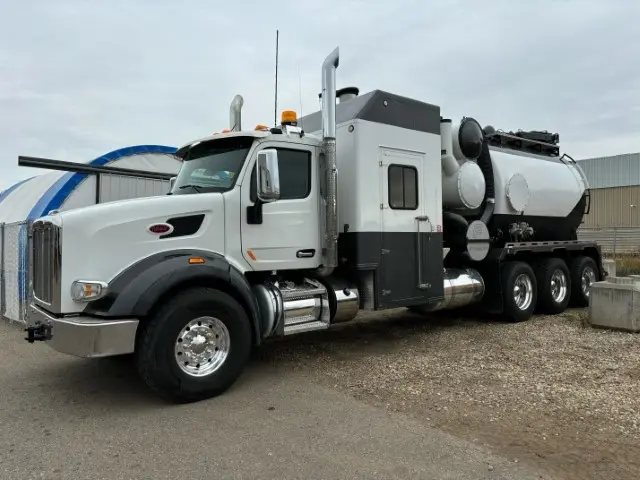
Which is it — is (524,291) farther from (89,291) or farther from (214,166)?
(89,291)

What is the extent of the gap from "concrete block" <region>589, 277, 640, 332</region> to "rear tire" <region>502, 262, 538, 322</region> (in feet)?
3.36

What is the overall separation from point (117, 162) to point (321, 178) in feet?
26.8

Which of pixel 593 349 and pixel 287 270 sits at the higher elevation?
pixel 287 270

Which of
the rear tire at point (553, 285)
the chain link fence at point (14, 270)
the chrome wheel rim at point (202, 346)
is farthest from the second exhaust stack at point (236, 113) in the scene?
the rear tire at point (553, 285)

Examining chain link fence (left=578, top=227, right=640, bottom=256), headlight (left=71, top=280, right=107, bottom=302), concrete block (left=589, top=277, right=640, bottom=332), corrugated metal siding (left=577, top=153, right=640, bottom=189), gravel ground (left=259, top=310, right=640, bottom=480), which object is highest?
corrugated metal siding (left=577, top=153, right=640, bottom=189)

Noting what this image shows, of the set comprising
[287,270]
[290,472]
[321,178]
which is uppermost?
[321,178]

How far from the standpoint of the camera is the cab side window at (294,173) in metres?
6.20

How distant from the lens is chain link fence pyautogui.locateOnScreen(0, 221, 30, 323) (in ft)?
30.9

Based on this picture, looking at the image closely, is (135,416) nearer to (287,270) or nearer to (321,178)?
(287,270)

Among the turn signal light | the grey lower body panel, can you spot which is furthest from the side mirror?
the grey lower body panel

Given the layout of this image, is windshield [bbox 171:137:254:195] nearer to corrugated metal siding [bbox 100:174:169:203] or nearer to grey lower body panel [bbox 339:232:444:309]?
grey lower body panel [bbox 339:232:444:309]

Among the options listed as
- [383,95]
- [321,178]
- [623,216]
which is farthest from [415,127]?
[623,216]

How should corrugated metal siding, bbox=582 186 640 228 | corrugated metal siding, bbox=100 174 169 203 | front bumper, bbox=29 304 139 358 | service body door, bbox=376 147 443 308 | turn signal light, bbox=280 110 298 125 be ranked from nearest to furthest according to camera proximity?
front bumper, bbox=29 304 139 358
turn signal light, bbox=280 110 298 125
service body door, bbox=376 147 443 308
corrugated metal siding, bbox=100 174 169 203
corrugated metal siding, bbox=582 186 640 228

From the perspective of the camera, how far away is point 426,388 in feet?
17.8
